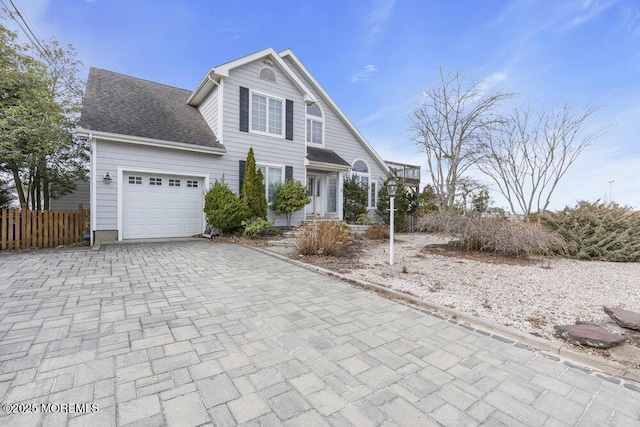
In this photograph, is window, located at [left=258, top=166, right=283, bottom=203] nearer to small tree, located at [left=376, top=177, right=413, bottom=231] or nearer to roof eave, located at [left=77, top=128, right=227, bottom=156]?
roof eave, located at [left=77, top=128, right=227, bottom=156]

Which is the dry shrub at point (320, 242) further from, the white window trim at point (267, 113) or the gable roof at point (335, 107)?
the gable roof at point (335, 107)

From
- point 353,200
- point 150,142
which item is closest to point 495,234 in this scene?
point 353,200

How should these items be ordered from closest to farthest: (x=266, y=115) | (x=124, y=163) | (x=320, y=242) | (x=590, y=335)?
(x=590, y=335), (x=320, y=242), (x=124, y=163), (x=266, y=115)

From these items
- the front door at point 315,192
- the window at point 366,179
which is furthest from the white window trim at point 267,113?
the window at point 366,179

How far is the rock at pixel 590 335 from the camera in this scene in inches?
104

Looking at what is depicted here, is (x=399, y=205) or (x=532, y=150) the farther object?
(x=399, y=205)

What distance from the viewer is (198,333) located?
2.75m

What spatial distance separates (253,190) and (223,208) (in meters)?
1.44

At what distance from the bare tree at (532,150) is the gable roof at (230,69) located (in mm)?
9452

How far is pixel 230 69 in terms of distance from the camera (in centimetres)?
1005

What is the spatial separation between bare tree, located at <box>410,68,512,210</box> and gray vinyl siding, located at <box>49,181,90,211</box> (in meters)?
16.4

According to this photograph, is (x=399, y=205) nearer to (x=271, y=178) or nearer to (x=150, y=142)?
(x=271, y=178)

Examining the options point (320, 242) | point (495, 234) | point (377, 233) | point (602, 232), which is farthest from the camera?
point (377, 233)

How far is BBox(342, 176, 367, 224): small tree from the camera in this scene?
14.2 metres
